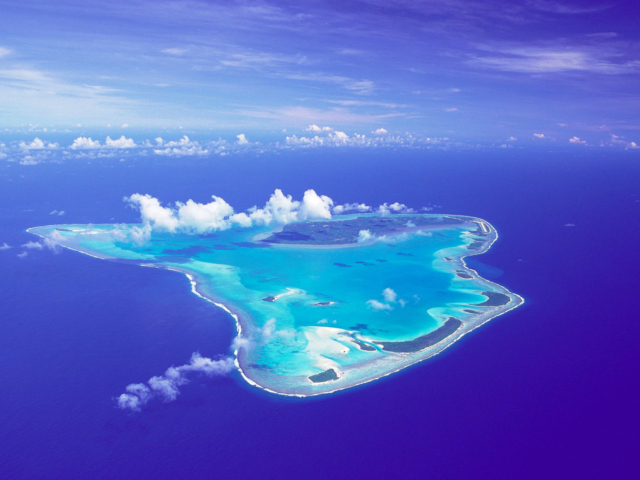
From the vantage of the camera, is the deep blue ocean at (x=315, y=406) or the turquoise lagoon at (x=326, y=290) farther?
the turquoise lagoon at (x=326, y=290)

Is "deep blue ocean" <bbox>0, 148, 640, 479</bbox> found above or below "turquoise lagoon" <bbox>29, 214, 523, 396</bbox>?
below

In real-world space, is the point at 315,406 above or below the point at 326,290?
below

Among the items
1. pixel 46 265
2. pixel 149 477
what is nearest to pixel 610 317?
pixel 149 477

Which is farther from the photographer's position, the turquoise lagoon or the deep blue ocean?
the turquoise lagoon

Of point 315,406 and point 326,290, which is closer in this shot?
point 315,406

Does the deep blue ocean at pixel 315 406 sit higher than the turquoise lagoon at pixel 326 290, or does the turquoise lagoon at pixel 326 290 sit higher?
the turquoise lagoon at pixel 326 290

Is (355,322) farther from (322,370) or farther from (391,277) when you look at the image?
(391,277)

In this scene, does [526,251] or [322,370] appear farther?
[526,251]

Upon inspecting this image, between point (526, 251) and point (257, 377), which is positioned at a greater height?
point (526, 251)
